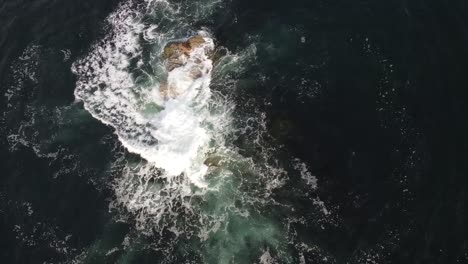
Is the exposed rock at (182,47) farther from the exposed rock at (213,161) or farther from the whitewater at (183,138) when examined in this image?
the exposed rock at (213,161)

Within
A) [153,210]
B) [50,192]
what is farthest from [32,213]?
[153,210]

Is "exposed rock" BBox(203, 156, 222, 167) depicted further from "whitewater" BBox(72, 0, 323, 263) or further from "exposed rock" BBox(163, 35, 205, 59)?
"exposed rock" BBox(163, 35, 205, 59)

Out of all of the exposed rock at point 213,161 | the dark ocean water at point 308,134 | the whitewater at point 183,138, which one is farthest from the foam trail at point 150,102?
the dark ocean water at point 308,134

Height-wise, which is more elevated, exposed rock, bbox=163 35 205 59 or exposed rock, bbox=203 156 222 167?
exposed rock, bbox=163 35 205 59

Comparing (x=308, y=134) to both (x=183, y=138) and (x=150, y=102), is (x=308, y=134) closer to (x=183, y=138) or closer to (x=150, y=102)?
(x=183, y=138)

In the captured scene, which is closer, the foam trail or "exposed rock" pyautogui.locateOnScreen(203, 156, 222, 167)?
"exposed rock" pyautogui.locateOnScreen(203, 156, 222, 167)

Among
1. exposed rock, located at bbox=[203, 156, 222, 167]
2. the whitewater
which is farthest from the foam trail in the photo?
exposed rock, located at bbox=[203, 156, 222, 167]

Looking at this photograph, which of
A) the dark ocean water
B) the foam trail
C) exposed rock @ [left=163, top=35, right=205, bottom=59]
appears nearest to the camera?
the dark ocean water

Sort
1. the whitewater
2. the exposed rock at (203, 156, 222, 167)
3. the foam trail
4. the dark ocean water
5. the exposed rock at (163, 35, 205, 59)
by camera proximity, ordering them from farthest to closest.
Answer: the exposed rock at (163, 35, 205, 59) → the foam trail → the exposed rock at (203, 156, 222, 167) → the whitewater → the dark ocean water

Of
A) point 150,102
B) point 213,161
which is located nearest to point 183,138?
point 213,161

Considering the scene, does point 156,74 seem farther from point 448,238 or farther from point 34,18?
point 448,238
